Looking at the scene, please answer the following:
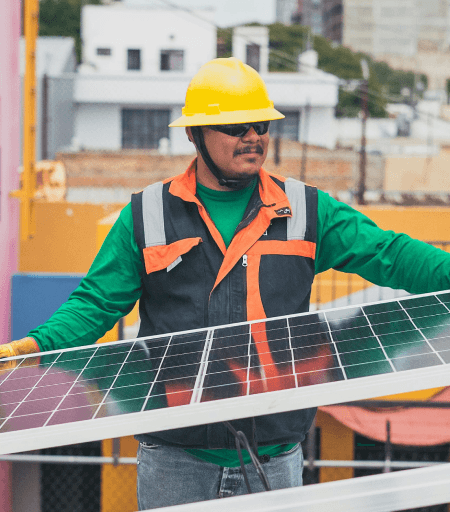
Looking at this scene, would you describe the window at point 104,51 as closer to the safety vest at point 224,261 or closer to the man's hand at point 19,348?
the safety vest at point 224,261

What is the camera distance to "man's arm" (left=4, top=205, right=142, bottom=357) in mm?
2576

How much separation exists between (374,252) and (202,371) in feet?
2.85

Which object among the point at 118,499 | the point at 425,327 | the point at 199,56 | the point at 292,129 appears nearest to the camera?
the point at 425,327

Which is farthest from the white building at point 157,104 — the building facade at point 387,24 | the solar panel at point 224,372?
the building facade at point 387,24

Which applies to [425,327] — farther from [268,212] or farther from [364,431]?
[364,431]

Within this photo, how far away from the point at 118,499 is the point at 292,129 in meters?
28.1

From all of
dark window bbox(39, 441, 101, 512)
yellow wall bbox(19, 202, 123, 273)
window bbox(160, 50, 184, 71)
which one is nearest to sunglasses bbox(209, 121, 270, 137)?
yellow wall bbox(19, 202, 123, 273)

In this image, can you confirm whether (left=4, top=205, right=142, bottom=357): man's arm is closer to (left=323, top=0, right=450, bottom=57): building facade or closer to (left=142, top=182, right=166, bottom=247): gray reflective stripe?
(left=142, top=182, right=166, bottom=247): gray reflective stripe

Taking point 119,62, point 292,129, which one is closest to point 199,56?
point 119,62

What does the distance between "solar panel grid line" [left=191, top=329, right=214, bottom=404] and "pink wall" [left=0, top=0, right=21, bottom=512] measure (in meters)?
5.23

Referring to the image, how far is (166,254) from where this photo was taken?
8.23 ft

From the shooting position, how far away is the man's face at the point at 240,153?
252 cm

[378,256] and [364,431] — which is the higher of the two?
[378,256]

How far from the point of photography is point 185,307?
2.54m
